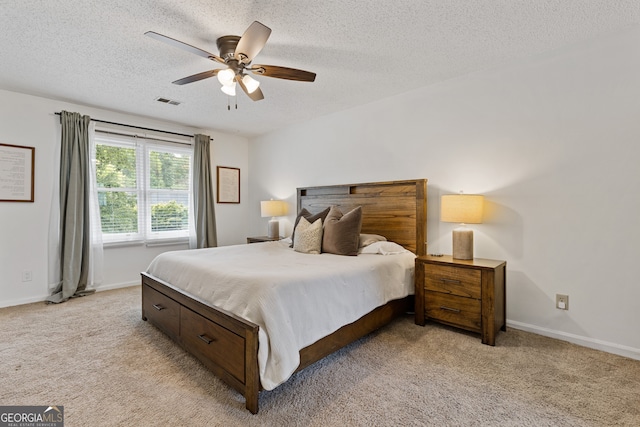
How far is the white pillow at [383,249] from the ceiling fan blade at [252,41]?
6.59 ft

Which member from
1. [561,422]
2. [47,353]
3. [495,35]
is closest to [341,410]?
[561,422]

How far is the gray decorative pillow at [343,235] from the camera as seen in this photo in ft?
9.78

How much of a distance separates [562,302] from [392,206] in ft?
5.58

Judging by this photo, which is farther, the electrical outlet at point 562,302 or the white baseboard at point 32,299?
the white baseboard at point 32,299

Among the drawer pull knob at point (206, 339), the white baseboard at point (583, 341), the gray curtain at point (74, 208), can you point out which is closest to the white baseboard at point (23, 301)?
the gray curtain at point (74, 208)

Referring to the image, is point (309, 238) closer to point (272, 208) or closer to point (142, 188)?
point (272, 208)

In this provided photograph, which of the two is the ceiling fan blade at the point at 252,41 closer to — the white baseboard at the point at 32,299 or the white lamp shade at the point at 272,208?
Result: the white lamp shade at the point at 272,208

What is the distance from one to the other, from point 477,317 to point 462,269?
39 cm

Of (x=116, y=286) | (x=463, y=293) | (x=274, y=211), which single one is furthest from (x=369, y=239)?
(x=116, y=286)

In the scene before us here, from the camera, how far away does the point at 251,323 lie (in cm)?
165

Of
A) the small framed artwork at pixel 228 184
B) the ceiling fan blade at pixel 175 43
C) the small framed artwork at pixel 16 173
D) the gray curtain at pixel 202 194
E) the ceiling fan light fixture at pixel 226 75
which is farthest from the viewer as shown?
the small framed artwork at pixel 228 184

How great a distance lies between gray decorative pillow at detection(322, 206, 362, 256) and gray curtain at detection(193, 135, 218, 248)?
8.10 feet

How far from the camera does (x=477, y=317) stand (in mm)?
2424

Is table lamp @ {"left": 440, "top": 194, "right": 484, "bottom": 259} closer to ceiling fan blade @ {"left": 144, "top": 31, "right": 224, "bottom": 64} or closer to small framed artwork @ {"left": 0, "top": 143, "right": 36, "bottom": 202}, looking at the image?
ceiling fan blade @ {"left": 144, "top": 31, "right": 224, "bottom": 64}
